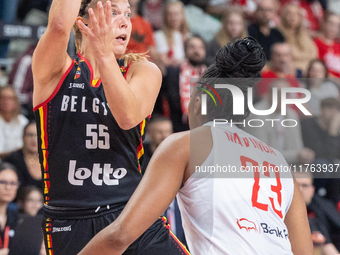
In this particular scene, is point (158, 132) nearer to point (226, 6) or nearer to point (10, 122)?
point (10, 122)

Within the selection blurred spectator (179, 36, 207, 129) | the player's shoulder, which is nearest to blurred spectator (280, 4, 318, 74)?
blurred spectator (179, 36, 207, 129)

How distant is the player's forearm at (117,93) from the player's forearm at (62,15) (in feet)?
0.80

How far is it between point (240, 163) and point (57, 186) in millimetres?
829

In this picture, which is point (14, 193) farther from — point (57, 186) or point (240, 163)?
point (240, 163)

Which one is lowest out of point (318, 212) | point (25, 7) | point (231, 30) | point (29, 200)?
point (318, 212)

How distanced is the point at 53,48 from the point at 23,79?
12.0 ft

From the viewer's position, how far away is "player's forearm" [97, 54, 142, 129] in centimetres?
187

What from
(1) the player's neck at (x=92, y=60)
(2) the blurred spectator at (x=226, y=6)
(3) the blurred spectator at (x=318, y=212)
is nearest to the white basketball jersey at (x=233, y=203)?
(1) the player's neck at (x=92, y=60)

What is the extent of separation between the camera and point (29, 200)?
14.9ft

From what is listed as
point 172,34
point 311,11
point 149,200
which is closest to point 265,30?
point 172,34

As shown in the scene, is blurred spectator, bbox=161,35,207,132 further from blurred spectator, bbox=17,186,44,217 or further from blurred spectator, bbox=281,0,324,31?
blurred spectator, bbox=281,0,324,31

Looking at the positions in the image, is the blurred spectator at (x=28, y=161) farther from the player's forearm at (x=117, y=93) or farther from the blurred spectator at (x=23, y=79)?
the player's forearm at (x=117, y=93)

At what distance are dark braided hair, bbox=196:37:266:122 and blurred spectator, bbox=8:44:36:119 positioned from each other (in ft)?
12.7

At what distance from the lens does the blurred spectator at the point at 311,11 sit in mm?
8766
